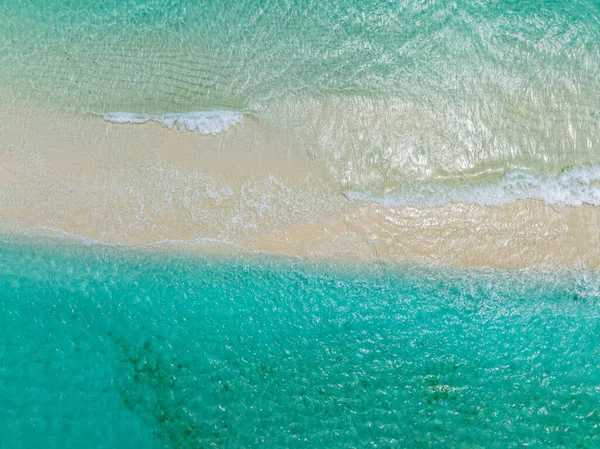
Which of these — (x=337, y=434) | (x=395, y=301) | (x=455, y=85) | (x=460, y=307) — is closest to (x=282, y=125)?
(x=455, y=85)

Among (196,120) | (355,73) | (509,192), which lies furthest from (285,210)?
(509,192)

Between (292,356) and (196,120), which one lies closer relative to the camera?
(292,356)

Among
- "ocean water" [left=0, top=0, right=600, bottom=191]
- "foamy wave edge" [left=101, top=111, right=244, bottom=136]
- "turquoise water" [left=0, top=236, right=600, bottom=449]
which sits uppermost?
"ocean water" [left=0, top=0, right=600, bottom=191]

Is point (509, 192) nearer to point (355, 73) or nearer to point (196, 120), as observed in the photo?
point (355, 73)

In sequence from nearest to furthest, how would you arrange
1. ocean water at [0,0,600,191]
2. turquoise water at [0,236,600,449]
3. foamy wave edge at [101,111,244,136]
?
turquoise water at [0,236,600,449]
ocean water at [0,0,600,191]
foamy wave edge at [101,111,244,136]

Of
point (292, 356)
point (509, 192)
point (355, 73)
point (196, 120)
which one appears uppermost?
point (355, 73)

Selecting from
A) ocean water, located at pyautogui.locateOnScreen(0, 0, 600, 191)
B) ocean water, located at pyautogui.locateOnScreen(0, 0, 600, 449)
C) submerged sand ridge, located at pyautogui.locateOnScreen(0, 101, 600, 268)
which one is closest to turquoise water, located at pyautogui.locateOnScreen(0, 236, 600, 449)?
ocean water, located at pyautogui.locateOnScreen(0, 0, 600, 449)

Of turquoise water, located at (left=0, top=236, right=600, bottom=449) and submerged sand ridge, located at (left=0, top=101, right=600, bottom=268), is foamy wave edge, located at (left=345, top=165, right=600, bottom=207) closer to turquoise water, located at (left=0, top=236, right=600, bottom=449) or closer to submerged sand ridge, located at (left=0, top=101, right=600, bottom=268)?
submerged sand ridge, located at (left=0, top=101, right=600, bottom=268)
